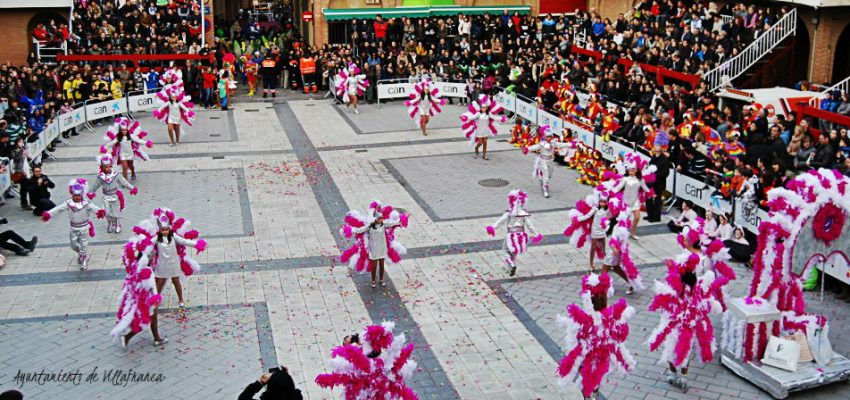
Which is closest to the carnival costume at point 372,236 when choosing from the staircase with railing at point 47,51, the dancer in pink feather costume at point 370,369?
the dancer in pink feather costume at point 370,369

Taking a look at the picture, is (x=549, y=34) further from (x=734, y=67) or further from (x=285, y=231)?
(x=285, y=231)

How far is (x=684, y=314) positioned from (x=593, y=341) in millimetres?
1591

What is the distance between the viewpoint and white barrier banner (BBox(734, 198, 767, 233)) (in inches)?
688

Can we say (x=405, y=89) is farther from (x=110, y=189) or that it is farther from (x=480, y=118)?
(x=110, y=189)

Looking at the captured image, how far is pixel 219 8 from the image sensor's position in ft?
196

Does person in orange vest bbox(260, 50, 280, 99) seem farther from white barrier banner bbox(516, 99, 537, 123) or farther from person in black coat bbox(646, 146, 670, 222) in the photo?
person in black coat bbox(646, 146, 670, 222)

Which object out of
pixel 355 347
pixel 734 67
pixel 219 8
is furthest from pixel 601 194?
pixel 219 8

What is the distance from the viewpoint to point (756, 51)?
1135 inches

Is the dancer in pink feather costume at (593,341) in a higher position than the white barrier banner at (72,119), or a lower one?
lower

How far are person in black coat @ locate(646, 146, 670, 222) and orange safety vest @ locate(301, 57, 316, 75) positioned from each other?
64.7ft

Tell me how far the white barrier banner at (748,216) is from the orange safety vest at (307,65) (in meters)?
22.6

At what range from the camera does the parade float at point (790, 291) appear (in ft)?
41.2

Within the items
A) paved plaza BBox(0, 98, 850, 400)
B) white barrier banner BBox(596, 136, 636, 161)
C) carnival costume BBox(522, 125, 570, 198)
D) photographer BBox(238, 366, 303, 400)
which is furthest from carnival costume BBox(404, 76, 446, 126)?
photographer BBox(238, 366, 303, 400)

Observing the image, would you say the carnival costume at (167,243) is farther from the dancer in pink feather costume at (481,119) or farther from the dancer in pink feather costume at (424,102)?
the dancer in pink feather costume at (424,102)
